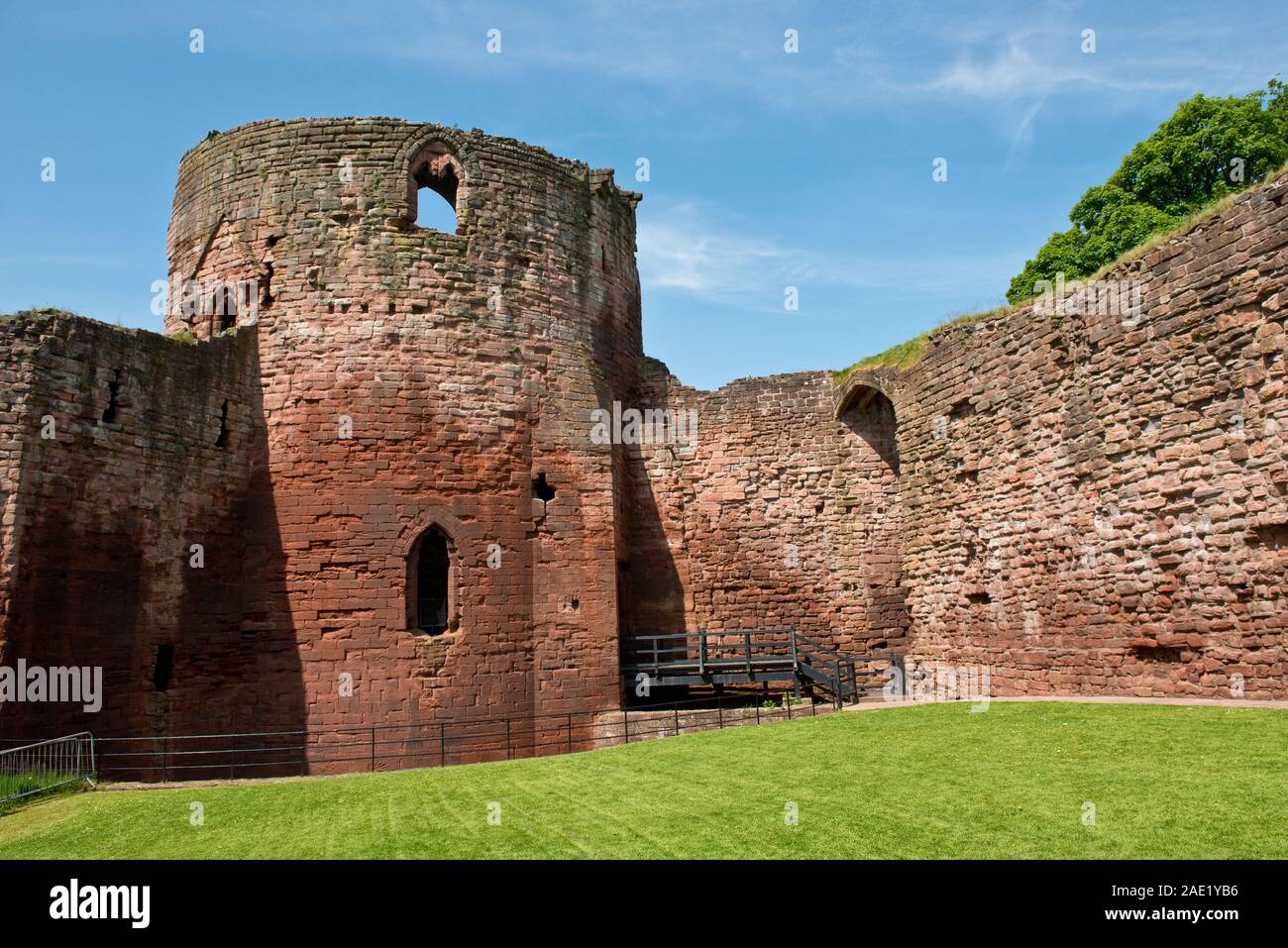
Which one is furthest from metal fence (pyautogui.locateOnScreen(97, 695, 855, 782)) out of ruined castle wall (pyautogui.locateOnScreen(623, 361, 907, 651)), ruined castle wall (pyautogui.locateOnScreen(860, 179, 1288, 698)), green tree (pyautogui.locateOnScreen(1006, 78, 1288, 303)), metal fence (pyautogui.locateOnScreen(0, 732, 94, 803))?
green tree (pyautogui.locateOnScreen(1006, 78, 1288, 303))

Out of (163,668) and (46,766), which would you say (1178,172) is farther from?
(46,766)

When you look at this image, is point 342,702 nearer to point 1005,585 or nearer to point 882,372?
point 1005,585

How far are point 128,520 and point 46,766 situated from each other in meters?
3.76

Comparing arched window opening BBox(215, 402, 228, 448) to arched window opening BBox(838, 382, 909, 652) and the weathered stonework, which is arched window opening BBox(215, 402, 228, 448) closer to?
the weathered stonework

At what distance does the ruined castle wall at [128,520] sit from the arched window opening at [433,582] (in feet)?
8.13

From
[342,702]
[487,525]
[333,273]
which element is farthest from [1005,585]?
[333,273]

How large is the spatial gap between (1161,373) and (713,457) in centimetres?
996

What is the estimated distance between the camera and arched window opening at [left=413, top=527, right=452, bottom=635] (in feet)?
57.4

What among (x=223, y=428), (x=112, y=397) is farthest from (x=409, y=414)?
(x=112, y=397)

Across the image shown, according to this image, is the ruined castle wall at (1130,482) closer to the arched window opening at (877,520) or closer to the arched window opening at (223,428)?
the arched window opening at (877,520)

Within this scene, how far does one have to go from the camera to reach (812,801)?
914cm

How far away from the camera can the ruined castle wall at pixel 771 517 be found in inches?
845

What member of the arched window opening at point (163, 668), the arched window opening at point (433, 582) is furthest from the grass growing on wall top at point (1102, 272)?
the arched window opening at point (163, 668)

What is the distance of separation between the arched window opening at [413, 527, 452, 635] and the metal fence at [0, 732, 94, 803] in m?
5.23
